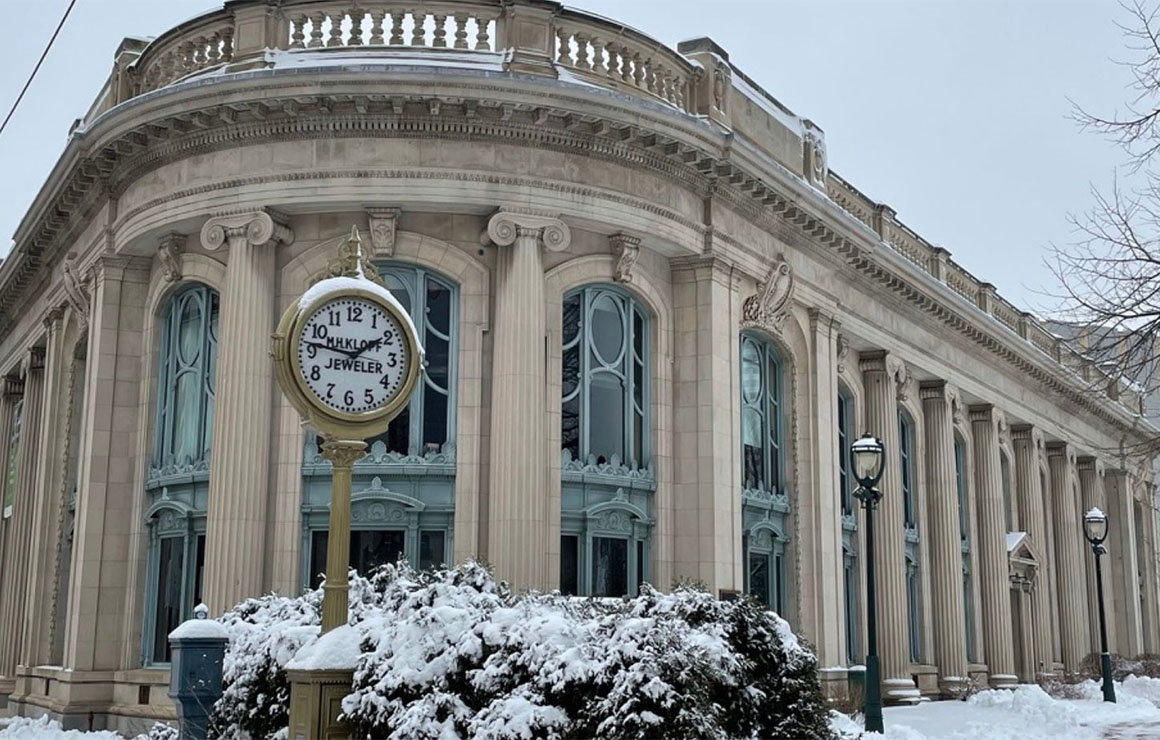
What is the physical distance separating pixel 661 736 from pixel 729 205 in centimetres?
1619

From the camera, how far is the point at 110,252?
24.2 metres

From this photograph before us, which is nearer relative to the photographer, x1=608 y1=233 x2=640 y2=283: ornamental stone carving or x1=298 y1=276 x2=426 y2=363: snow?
x1=298 y1=276 x2=426 y2=363: snow

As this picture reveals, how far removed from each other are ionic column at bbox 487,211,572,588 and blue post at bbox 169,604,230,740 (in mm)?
10194

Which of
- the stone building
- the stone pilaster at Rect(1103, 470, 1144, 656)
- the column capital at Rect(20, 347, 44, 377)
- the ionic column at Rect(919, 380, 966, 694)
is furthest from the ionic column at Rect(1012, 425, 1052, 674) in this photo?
the column capital at Rect(20, 347, 44, 377)

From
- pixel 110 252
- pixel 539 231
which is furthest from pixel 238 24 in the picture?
pixel 539 231

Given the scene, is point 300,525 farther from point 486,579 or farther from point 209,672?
point 209,672

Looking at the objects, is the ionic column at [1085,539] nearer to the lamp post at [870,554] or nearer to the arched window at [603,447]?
the arched window at [603,447]

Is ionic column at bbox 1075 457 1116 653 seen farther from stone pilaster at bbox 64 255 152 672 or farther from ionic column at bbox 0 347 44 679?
stone pilaster at bbox 64 255 152 672

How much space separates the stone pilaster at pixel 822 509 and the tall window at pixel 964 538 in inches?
354

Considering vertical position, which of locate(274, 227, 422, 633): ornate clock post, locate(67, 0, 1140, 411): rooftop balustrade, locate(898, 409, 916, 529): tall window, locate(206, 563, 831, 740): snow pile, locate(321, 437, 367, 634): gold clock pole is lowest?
locate(206, 563, 831, 740): snow pile

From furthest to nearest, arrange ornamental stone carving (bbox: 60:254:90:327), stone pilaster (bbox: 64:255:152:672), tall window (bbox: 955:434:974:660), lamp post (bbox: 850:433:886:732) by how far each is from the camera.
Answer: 1. tall window (bbox: 955:434:974:660)
2. ornamental stone carving (bbox: 60:254:90:327)
3. stone pilaster (bbox: 64:255:152:672)
4. lamp post (bbox: 850:433:886:732)

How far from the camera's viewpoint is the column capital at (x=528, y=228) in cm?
2181

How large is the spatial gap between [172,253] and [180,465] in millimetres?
3759

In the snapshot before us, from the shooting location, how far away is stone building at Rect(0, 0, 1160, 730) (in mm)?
21328
